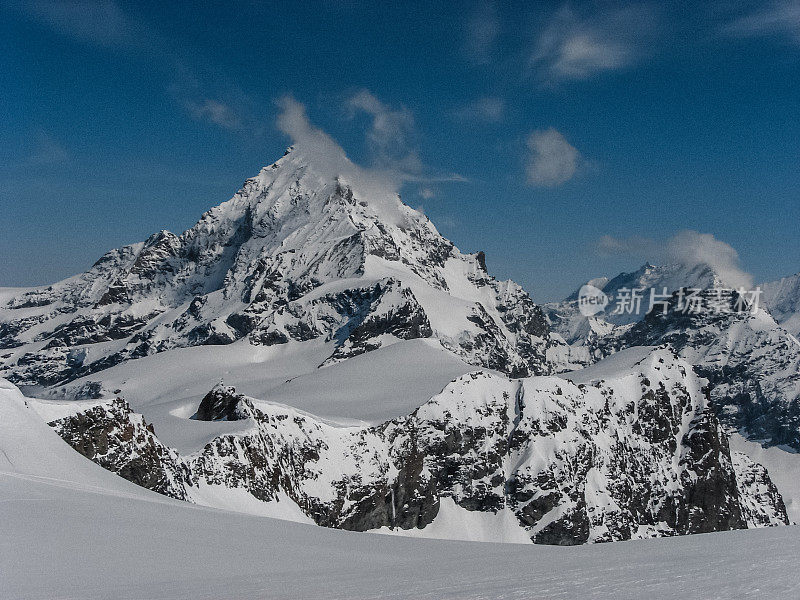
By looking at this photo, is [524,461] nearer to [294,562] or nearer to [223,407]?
[223,407]

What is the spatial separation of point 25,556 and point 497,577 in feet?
28.1

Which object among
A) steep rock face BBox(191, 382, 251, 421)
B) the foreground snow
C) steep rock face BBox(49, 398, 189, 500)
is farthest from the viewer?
steep rock face BBox(191, 382, 251, 421)

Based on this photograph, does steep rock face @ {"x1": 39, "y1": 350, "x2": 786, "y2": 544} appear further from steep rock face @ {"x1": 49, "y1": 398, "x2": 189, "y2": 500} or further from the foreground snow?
the foreground snow

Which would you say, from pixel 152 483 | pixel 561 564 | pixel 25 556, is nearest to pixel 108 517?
pixel 25 556

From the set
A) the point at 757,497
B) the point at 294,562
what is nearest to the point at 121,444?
the point at 294,562

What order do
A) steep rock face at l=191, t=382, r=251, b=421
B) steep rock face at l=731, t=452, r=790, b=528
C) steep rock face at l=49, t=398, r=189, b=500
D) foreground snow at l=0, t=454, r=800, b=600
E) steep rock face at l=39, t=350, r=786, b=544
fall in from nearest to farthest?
1. foreground snow at l=0, t=454, r=800, b=600
2. steep rock face at l=49, t=398, r=189, b=500
3. steep rock face at l=39, t=350, r=786, b=544
4. steep rock face at l=191, t=382, r=251, b=421
5. steep rock face at l=731, t=452, r=790, b=528

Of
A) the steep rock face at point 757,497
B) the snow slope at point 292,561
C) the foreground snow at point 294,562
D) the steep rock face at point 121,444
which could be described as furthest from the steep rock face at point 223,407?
the steep rock face at point 757,497

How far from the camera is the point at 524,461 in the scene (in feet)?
393

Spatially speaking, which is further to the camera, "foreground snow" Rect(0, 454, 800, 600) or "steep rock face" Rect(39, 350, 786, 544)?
"steep rock face" Rect(39, 350, 786, 544)

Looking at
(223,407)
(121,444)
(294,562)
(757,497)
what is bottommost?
(294,562)

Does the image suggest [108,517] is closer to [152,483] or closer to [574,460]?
[152,483]

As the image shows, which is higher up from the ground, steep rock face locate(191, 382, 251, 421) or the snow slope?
steep rock face locate(191, 382, 251, 421)

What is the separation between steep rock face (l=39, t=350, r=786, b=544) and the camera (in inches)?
3179

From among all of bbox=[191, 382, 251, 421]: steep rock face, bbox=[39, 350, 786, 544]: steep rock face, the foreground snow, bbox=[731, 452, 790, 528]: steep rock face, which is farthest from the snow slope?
bbox=[731, 452, 790, 528]: steep rock face
